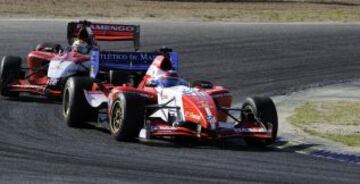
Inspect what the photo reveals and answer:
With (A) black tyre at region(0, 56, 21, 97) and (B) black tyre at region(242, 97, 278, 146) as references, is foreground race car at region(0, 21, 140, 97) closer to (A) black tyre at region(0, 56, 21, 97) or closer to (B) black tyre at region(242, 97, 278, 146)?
(A) black tyre at region(0, 56, 21, 97)

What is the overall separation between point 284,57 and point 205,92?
14.5m

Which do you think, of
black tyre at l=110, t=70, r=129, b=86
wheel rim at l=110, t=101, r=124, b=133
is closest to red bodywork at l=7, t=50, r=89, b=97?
black tyre at l=110, t=70, r=129, b=86

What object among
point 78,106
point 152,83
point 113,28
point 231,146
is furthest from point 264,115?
point 113,28

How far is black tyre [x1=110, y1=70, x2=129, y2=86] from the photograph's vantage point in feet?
53.8

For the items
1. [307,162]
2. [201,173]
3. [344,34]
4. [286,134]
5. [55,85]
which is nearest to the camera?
[201,173]

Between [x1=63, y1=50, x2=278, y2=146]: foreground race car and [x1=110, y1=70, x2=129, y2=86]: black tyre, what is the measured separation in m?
0.02

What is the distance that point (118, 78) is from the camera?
53.9 feet

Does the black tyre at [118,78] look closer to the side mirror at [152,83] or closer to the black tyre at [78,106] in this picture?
the black tyre at [78,106]

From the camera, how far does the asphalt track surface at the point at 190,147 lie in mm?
11391

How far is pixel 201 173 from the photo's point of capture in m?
11.5

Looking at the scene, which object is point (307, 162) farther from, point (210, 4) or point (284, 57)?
point (210, 4)

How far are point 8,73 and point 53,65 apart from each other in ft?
3.76

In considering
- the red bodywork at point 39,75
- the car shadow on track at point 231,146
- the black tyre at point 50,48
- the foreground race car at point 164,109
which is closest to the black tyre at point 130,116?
the foreground race car at point 164,109

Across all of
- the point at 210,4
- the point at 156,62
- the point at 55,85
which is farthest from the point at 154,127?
the point at 210,4
